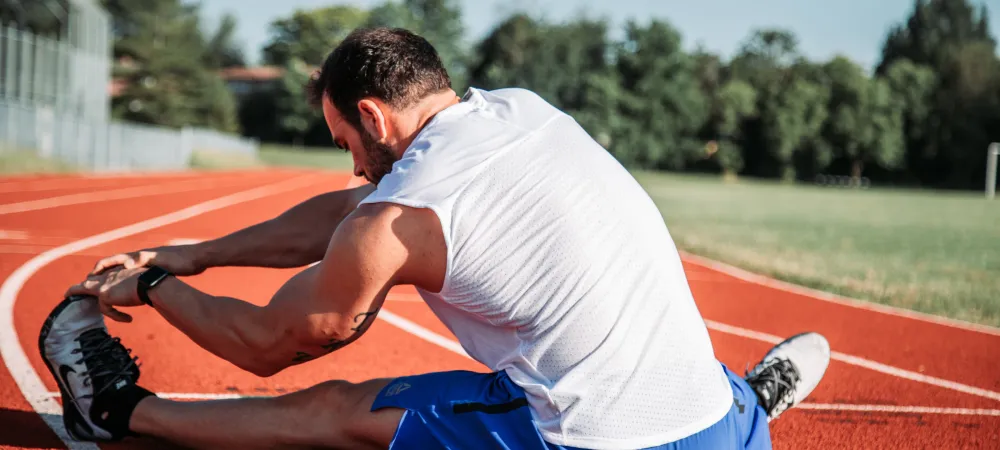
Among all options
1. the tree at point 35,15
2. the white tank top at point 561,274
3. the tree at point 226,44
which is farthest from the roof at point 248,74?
the white tank top at point 561,274

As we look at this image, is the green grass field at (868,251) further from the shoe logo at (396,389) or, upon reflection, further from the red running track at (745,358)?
the shoe logo at (396,389)

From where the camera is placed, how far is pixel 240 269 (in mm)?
8594

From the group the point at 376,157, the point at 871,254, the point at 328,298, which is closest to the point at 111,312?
the point at 328,298

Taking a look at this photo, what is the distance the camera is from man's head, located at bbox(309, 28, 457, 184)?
2.47 metres

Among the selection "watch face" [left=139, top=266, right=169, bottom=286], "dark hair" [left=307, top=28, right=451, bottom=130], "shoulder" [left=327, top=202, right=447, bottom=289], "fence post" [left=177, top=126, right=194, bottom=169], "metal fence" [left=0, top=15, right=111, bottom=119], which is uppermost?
"metal fence" [left=0, top=15, right=111, bottom=119]

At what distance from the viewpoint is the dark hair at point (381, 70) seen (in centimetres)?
246

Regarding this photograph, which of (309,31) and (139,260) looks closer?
(139,260)

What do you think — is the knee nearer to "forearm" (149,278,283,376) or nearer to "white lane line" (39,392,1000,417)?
"forearm" (149,278,283,376)

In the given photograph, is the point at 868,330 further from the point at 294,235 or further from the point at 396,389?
the point at 396,389

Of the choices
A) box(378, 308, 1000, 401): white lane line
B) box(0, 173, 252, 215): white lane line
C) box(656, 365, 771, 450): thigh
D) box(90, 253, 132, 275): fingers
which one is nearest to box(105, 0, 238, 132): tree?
box(0, 173, 252, 215): white lane line

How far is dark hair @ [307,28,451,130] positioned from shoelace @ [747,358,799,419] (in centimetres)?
184

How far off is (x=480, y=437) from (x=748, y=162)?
78943mm

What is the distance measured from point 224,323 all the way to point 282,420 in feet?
1.51

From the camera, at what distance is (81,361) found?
10.4ft
